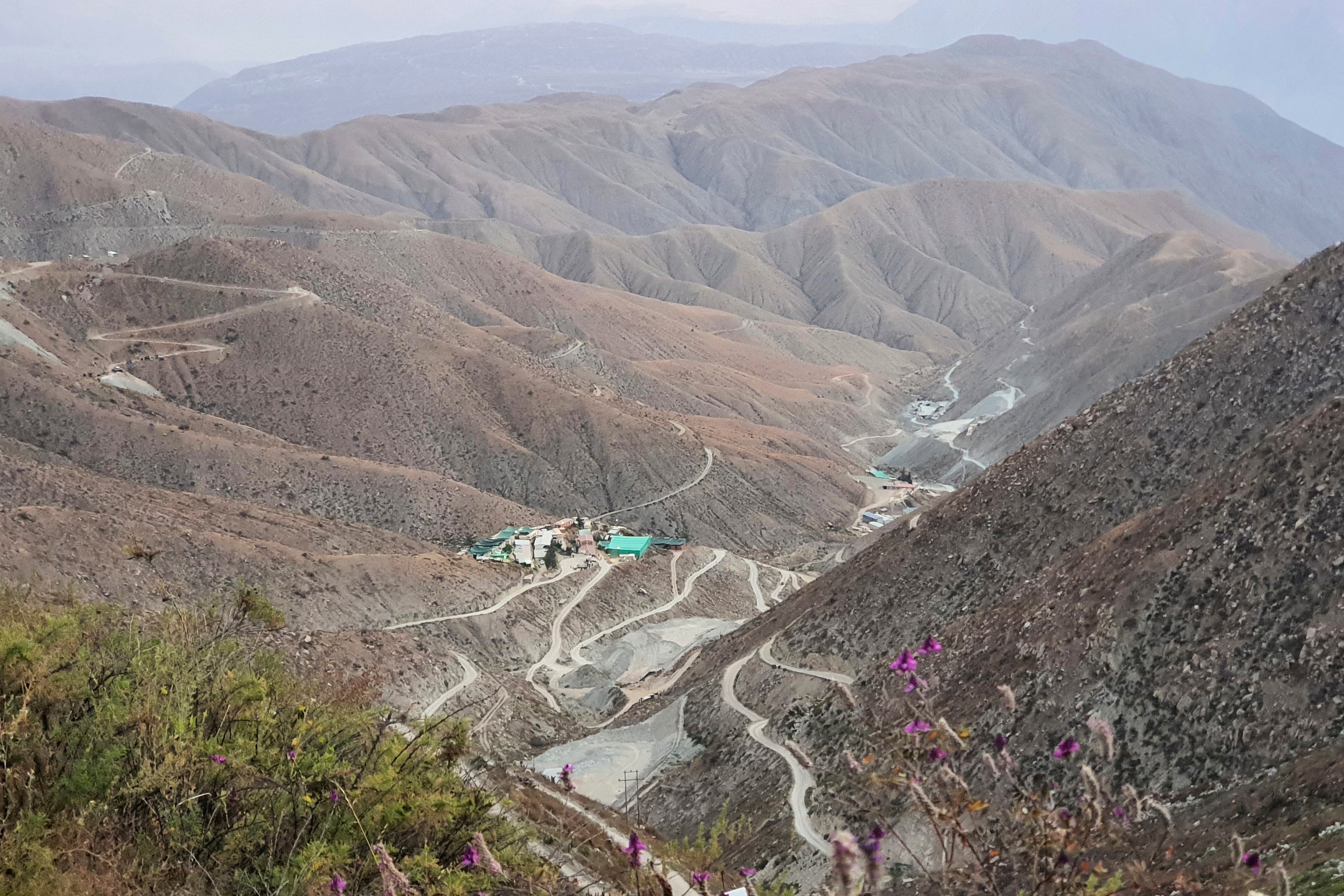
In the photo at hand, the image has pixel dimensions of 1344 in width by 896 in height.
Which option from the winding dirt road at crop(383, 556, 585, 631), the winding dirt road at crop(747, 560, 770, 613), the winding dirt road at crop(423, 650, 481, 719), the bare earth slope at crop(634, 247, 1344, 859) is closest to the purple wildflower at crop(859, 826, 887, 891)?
the bare earth slope at crop(634, 247, 1344, 859)

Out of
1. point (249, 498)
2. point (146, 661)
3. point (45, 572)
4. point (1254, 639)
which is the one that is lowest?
point (249, 498)

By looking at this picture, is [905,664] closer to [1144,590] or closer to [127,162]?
[1144,590]

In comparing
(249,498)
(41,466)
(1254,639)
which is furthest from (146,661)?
(249,498)

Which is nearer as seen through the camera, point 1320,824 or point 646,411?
point 1320,824

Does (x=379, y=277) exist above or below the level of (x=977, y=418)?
above

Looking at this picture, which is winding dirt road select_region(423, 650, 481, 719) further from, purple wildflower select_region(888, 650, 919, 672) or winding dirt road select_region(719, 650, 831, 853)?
purple wildflower select_region(888, 650, 919, 672)

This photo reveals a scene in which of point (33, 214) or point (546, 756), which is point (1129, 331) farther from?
point (33, 214)
